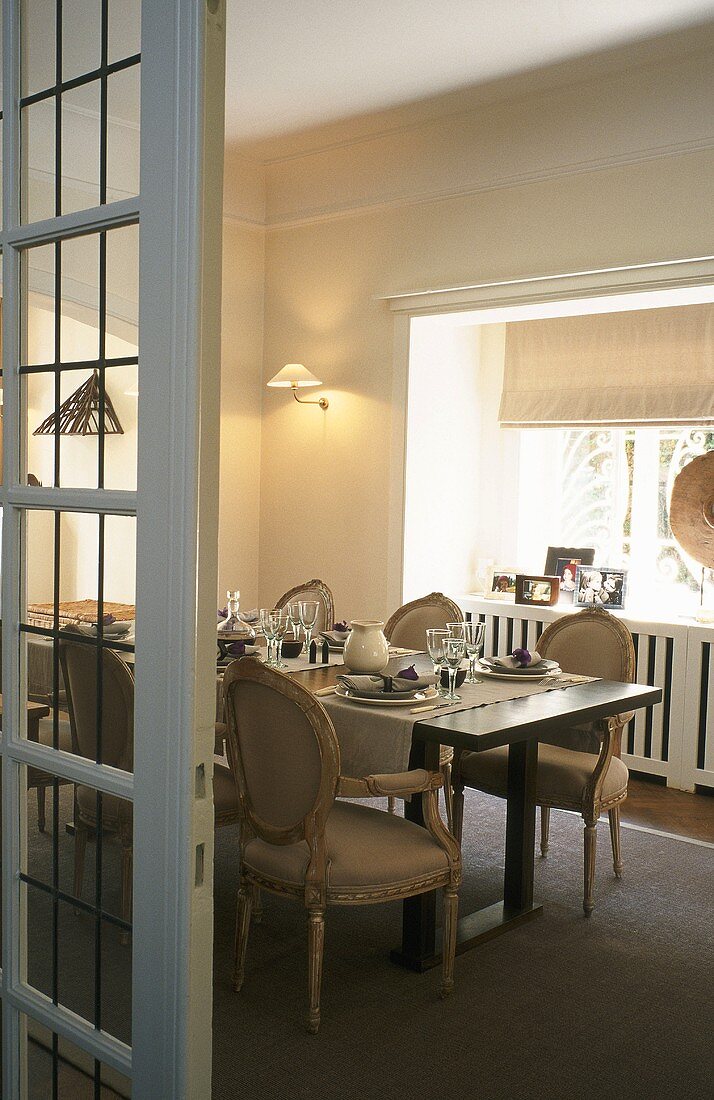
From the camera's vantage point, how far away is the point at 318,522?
587 centimetres

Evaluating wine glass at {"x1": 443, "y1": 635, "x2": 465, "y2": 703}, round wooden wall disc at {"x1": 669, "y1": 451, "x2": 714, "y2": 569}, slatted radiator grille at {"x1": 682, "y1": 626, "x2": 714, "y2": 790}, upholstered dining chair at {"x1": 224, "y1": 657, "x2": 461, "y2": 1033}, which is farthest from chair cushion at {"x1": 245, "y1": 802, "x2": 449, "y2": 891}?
round wooden wall disc at {"x1": 669, "y1": 451, "x2": 714, "y2": 569}

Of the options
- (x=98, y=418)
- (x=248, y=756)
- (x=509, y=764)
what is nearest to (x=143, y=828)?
(x=98, y=418)

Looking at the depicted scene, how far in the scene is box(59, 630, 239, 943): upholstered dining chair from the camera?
4.91 ft

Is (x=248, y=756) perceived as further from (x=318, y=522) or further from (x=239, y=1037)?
(x=318, y=522)

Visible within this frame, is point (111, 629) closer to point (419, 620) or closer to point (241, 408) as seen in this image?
point (419, 620)

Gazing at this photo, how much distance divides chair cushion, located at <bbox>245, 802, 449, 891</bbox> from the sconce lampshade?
122 inches

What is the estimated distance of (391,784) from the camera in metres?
2.76

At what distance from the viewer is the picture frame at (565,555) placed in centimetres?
578

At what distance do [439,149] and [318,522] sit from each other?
2.10 meters

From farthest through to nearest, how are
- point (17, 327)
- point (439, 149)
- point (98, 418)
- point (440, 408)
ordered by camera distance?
point (440, 408) < point (439, 149) < point (17, 327) < point (98, 418)

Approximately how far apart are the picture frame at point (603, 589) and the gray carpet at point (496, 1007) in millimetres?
2005

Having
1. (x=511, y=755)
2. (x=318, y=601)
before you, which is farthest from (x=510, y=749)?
(x=318, y=601)

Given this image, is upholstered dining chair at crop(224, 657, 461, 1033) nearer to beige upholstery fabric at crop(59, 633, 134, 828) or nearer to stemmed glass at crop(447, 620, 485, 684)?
stemmed glass at crop(447, 620, 485, 684)

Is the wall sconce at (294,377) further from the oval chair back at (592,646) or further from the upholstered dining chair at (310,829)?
the upholstered dining chair at (310,829)
